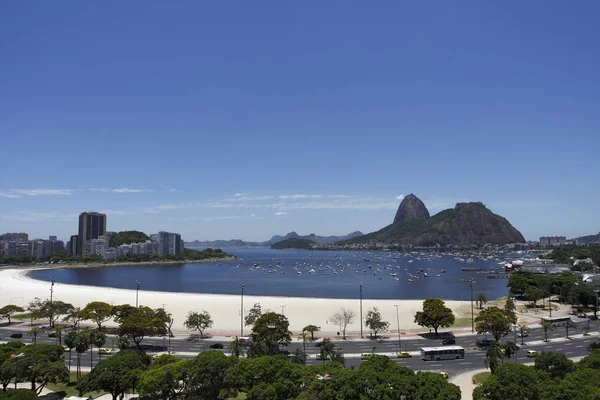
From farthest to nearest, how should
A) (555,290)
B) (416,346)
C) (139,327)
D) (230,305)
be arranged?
1. (555,290)
2. (230,305)
3. (416,346)
4. (139,327)

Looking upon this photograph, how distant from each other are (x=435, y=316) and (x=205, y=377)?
3359 cm

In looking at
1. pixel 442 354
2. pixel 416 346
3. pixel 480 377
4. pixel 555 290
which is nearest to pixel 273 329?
pixel 416 346

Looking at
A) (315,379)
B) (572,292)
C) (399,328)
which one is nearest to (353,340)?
(399,328)

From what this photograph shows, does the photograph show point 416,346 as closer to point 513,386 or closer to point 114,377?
point 513,386

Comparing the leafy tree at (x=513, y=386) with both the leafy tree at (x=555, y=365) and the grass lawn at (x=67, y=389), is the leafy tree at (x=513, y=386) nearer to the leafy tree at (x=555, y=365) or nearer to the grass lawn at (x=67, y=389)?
the leafy tree at (x=555, y=365)

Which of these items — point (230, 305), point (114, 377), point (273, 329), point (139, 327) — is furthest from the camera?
point (230, 305)

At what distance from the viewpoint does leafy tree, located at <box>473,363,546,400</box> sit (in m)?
21.1

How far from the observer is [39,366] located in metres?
25.7

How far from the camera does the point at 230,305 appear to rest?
73.2 meters

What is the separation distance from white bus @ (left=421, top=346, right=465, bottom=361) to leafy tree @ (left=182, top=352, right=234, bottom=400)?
Answer: 71.2ft

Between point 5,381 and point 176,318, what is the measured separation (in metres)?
35.3

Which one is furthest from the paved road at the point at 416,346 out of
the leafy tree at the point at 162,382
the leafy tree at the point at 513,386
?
Result: the leafy tree at the point at 162,382

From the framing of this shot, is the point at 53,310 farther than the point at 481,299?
No

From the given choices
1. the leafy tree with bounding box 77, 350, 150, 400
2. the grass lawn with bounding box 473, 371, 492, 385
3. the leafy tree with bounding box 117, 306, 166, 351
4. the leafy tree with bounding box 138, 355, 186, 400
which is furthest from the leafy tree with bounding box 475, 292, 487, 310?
the leafy tree with bounding box 77, 350, 150, 400
